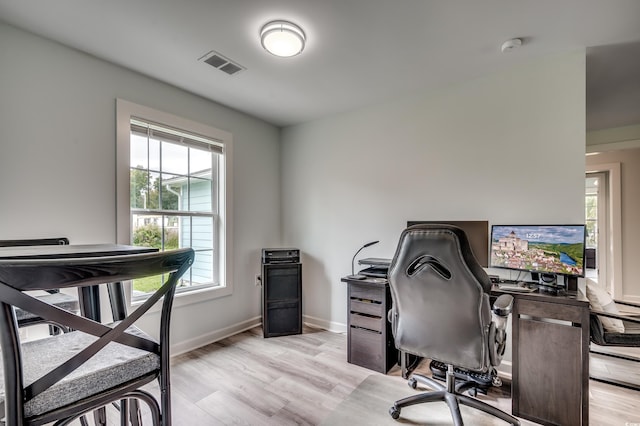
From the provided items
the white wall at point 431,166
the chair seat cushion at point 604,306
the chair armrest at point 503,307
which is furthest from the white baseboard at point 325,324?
the chair seat cushion at point 604,306

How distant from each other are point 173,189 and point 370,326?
2.25 meters

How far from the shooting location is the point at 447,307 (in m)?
1.64

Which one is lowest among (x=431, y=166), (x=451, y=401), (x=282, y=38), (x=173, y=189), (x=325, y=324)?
(x=325, y=324)

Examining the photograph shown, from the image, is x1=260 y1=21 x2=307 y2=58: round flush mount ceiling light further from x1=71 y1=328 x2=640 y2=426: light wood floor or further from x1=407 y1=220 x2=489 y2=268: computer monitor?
x1=71 y1=328 x2=640 y2=426: light wood floor

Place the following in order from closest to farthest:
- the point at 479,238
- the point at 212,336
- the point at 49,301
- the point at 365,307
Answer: the point at 49,301, the point at 479,238, the point at 365,307, the point at 212,336

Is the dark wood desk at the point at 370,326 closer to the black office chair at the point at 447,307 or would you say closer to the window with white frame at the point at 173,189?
the black office chair at the point at 447,307

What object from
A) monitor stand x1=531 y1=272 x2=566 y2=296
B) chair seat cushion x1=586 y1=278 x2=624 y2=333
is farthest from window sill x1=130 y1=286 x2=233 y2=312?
chair seat cushion x1=586 y1=278 x2=624 y2=333

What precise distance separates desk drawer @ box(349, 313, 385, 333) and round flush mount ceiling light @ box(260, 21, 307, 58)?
2.18 meters

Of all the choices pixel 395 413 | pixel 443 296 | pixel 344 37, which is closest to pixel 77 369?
pixel 443 296

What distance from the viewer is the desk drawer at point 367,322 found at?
8.24ft

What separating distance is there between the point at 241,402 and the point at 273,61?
254 cm

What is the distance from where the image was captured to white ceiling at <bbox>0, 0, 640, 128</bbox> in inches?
69.9

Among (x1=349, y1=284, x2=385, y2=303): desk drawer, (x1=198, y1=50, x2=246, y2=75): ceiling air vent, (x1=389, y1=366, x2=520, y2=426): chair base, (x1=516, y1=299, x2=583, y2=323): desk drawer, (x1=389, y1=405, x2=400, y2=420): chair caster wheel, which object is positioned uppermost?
(x1=198, y1=50, x2=246, y2=75): ceiling air vent

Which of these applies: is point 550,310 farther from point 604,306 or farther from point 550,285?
point 604,306
